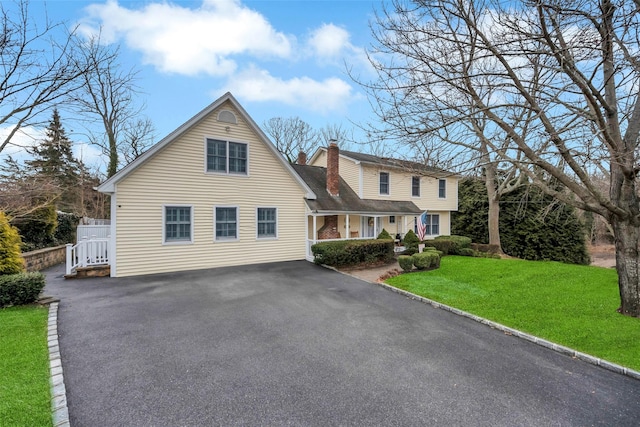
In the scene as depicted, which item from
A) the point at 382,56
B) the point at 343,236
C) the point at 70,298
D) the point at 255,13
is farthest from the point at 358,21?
the point at 343,236

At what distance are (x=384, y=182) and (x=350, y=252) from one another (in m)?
8.04

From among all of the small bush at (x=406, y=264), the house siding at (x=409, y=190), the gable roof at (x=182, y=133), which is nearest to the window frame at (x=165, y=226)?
the gable roof at (x=182, y=133)

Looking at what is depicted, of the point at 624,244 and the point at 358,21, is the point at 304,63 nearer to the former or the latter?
the point at 358,21

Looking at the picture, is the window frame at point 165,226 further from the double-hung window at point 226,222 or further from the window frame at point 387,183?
the window frame at point 387,183

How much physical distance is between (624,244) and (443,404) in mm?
6255

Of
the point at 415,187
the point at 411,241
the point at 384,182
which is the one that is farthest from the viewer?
the point at 415,187

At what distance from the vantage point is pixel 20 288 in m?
6.80

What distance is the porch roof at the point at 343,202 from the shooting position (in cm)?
1476

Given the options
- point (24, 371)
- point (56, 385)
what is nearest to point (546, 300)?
point (56, 385)

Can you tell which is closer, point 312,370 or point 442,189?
point 312,370

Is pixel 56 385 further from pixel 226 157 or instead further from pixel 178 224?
pixel 226 157

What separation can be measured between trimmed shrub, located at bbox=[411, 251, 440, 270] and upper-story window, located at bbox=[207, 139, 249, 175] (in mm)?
8493

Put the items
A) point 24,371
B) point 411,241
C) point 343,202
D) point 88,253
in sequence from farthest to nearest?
point 411,241, point 343,202, point 88,253, point 24,371

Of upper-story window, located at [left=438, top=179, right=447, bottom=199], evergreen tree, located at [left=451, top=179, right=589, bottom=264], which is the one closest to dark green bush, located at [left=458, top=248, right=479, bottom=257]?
evergreen tree, located at [left=451, top=179, right=589, bottom=264]
